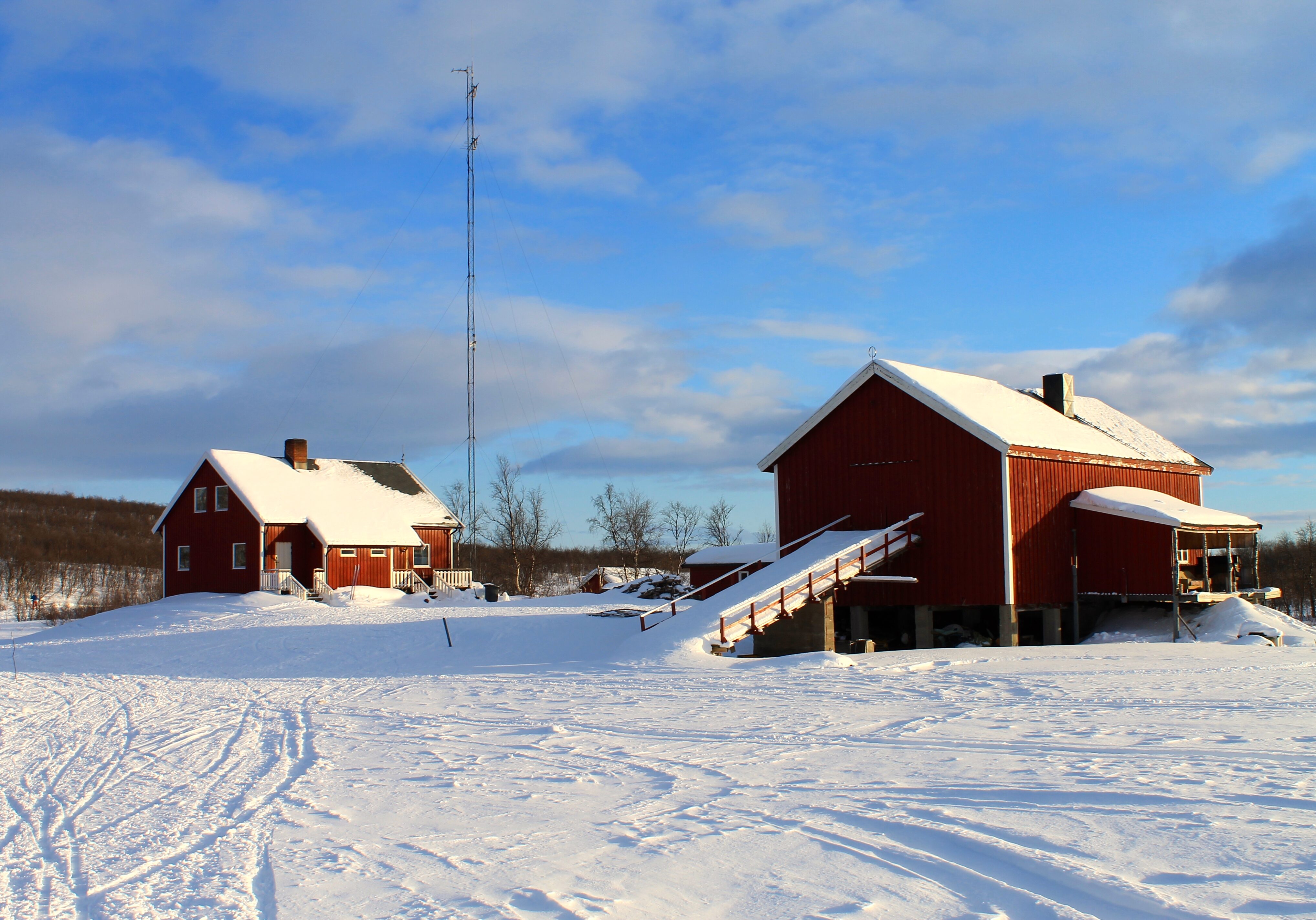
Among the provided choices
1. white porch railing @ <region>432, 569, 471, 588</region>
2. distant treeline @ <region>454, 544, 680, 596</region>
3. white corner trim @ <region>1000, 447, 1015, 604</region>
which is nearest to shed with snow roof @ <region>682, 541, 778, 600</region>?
white corner trim @ <region>1000, 447, 1015, 604</region>

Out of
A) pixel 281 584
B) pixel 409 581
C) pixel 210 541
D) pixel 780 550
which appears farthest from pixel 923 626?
pixel 210 541

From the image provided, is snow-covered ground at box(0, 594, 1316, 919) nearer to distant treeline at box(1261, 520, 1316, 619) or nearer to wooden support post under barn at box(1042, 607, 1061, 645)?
wooden support post under barn at box(1042, 607, 1061, 645)

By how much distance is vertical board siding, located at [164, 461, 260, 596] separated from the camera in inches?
1512

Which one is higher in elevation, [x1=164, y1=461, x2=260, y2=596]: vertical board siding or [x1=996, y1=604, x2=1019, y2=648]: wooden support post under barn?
[x1=164, y1=461, x2=260, y2=596]: vertical board siding

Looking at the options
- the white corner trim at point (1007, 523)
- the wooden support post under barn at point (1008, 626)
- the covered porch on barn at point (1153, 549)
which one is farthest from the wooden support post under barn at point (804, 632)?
the covered porch on barn at point (1153, 549)

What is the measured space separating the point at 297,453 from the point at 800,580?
29.2 meters

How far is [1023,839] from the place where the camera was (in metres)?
6.50

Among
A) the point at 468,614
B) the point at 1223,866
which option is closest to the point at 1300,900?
the point at 1223,866

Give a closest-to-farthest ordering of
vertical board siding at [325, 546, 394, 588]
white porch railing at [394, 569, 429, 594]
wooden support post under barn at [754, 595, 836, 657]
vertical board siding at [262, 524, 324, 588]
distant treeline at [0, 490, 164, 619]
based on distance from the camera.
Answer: wooden support post under barn at [754, 595, 836, 657] → vertical board siding at [262, 524, 324, 588] → vertical board siding at [325, 546, 394, 588] → white porch railing at [394, 569, 429, 594] → distant treeline at [0, 490, 164, 619]

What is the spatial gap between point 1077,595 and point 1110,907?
20.0 meters

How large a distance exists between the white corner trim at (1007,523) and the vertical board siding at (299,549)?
2623cm

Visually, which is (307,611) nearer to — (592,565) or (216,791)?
(216,791)

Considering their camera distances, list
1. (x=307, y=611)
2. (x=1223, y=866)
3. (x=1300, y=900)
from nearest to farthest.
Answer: (x=1300, y=900), (x=1223, y=866), (x=307, y=611)

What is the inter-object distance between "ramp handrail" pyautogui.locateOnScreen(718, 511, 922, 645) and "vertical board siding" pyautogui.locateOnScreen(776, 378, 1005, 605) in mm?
584
